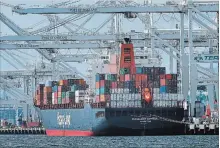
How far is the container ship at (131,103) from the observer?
95.1 m

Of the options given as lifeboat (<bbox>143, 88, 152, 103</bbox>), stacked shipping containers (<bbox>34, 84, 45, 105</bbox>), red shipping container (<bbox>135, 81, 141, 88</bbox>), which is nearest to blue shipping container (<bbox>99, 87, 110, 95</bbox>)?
red shipping container (<bbox>135, 81, 141, 88</bbox>)

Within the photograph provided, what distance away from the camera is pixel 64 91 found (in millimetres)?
103312

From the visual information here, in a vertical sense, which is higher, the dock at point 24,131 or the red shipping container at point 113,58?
the red shipping container at point 113,58

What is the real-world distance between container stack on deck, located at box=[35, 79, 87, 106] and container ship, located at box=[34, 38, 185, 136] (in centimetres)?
20

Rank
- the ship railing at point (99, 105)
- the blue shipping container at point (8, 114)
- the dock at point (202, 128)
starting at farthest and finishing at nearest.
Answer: the blue shipping container at point (8, 114), the dock at point (202, 128), the ship railing at point (99, 105)

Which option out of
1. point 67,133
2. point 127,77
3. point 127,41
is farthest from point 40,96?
point 127,77

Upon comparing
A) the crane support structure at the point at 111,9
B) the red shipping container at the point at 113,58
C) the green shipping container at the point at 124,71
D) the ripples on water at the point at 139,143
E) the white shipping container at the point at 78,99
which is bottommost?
the ripples on water at the point at 139,143

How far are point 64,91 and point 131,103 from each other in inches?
360

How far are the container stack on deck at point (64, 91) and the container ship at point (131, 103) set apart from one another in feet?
0.64

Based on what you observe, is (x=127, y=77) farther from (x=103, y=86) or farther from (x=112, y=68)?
(x=112, y=68)

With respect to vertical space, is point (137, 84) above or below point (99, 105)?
above

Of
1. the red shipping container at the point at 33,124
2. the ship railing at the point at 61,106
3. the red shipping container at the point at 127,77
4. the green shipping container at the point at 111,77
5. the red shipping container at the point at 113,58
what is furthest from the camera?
the red shipping container at the point at 33,124

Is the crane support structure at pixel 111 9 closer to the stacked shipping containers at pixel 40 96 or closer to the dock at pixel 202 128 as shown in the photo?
the dock at pixel 202 128

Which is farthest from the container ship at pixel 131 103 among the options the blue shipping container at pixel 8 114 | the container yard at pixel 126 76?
the blue shipping container at pixel 8 114
